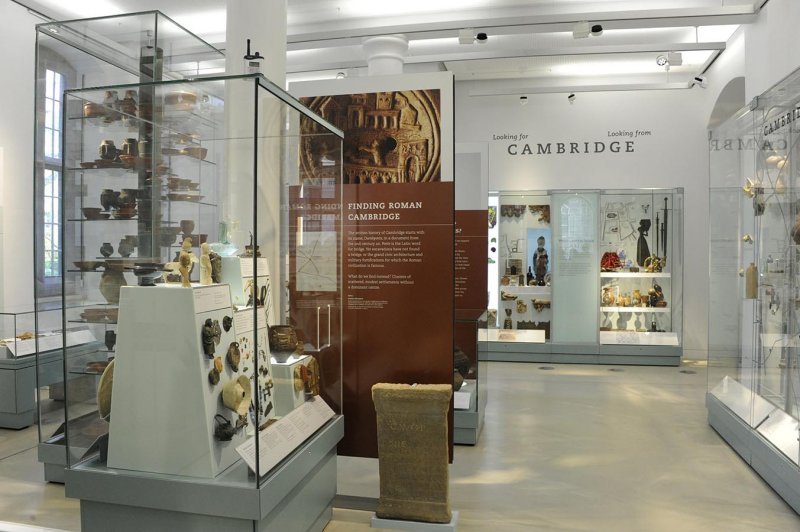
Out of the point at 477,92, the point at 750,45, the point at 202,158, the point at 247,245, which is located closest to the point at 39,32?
the point at 202,158

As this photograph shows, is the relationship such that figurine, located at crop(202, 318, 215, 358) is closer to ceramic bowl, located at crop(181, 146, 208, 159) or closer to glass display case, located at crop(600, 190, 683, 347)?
ceramic bowl, located at crop(181, 146, 208, 159)

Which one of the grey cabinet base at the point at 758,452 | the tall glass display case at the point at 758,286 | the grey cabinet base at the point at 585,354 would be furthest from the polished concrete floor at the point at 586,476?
the grey cabinet base at the point at 585,354

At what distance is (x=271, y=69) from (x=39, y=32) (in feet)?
5.30

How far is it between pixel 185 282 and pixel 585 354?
293 inches

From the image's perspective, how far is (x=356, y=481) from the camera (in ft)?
14.2

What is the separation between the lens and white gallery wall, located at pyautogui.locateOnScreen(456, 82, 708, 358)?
952cm

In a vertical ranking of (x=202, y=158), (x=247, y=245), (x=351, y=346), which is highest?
(x=202, y=158)

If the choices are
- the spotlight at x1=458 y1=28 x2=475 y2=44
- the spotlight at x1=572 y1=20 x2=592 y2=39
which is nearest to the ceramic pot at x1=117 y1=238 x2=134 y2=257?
the spotlight at x1=458 y1=28 x2=475 y2=44

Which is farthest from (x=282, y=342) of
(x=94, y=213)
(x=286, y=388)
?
(x=94, y=213)

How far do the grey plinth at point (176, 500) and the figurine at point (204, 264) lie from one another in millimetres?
777

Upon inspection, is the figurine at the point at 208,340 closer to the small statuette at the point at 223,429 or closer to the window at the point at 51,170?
the small statuette at the point at 223,429

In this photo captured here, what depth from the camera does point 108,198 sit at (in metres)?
3.12

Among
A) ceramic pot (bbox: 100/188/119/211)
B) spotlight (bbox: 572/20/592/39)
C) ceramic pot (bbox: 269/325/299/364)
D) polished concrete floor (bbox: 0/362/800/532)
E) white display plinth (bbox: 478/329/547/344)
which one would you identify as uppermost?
spotlight (bbox: 572/20/592/39)

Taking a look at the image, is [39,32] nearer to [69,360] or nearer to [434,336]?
[69,360]
